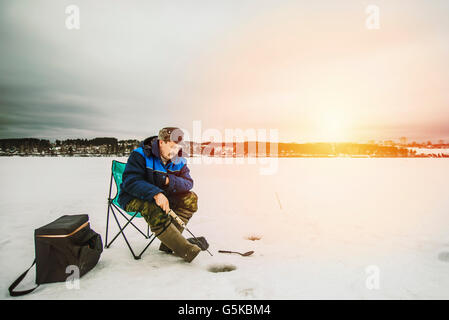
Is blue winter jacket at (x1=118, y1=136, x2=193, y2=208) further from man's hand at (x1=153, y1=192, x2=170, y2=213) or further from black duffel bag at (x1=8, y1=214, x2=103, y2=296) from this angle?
black duffel bag at (x1=8, y1=214, x2=103, y2=296)

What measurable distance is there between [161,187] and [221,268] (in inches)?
43.7

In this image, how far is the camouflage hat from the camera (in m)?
2.73

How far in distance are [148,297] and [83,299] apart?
52 cm

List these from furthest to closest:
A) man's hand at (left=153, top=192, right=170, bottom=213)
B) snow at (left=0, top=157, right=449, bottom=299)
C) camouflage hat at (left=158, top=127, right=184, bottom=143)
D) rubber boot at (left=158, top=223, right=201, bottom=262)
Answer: camouflage hat at (left=158, top=127, right=184, bottom=143)
rubber boot at (left=158, top=223, right=201, bottom=262)
man's hand at (left=153, top=192, right=170, bottom=213)
snow at (left=0, top=157, right=449, bottom=299)

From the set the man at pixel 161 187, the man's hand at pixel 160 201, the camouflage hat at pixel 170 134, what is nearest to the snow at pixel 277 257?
the man at pixel 161 187

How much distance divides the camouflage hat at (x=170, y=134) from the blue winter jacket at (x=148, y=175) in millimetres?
88

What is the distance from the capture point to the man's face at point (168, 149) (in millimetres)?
2756

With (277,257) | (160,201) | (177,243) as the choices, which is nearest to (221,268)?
(177,243)

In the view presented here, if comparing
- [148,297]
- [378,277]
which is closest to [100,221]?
[148,297]

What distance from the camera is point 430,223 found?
4.36 metres

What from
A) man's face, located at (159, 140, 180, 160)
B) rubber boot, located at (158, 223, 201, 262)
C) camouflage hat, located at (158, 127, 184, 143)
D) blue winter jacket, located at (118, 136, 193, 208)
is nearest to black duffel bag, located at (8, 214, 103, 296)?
blue winter jacket, located at (118, 136, 193, 208)

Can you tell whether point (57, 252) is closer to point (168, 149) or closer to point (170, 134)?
point (168, 149)

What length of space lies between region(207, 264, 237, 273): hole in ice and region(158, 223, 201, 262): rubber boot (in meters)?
0.24

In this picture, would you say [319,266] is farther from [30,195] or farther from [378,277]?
[30,195]
